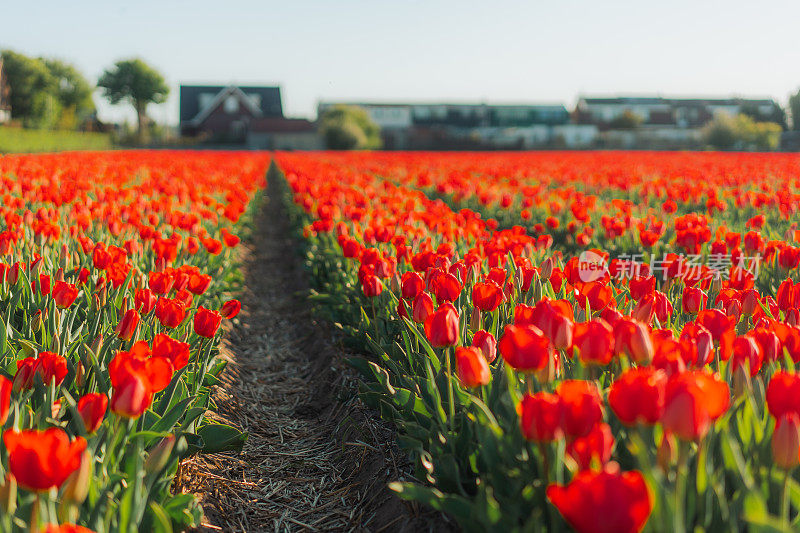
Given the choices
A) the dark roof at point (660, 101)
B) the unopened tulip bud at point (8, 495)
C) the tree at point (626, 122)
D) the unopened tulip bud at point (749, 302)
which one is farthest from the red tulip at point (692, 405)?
the dark roof at point (660, 101)

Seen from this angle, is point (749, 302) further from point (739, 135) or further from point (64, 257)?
point (739, 135)

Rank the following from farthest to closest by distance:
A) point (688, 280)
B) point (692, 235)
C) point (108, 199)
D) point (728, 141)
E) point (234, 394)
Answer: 1. point (728, 141)
2. point (108, 199)
3. point (692, 235)
4. point (234, 394)
5. point (688, 280)

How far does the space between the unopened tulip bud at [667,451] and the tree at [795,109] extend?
221ft

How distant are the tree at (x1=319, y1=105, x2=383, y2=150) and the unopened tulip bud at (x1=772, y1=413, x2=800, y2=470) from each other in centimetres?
4401

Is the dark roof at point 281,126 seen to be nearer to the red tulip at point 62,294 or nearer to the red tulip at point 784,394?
the red tulip at point 62,294

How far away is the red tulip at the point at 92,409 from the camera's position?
169 cm

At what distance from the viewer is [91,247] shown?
12.2 ft

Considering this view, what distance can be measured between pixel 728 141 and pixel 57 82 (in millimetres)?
68485

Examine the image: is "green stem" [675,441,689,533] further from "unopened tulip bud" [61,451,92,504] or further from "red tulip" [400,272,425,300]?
"red tulip" [400,272,425,300]

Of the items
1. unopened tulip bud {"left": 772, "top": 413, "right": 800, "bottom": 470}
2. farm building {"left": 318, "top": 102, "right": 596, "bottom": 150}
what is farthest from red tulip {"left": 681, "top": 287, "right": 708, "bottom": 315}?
farm building {"left": 318, "top": 102, "right": 596, "bottom": 150}

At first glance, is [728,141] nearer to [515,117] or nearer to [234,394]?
[515,117]

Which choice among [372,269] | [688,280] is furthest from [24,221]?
[688,280]

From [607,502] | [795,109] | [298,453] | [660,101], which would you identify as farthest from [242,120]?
[607,502]

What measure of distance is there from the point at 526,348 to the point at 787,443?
585 millimetres
